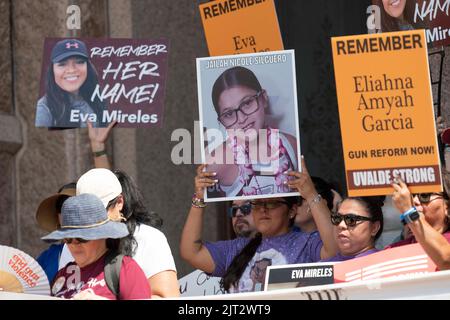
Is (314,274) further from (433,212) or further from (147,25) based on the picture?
(147,25)

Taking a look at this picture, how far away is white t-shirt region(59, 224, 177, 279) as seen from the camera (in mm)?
4949

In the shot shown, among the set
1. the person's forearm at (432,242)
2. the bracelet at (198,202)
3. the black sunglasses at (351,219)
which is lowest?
the person's forearm at (432,242)

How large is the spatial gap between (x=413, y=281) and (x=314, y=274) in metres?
0.80

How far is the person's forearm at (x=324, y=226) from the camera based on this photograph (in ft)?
18.5

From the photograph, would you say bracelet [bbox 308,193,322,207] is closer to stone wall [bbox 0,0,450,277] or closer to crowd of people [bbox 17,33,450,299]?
crowd of people [bbox 17,33,450,299]

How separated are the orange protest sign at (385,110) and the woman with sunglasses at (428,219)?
0.33ft

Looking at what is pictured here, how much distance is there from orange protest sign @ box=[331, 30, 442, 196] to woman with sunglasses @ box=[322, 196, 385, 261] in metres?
0.30

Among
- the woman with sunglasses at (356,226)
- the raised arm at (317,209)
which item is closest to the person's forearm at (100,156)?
the raised arm at (317,209)

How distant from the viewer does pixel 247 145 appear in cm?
575

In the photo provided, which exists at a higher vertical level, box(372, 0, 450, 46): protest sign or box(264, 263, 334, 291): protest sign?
box(372, 0, 450, 46): protest sign

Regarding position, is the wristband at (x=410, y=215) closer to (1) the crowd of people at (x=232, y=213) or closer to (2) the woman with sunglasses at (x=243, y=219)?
(1) the crowd of people at (x=232, y=213)

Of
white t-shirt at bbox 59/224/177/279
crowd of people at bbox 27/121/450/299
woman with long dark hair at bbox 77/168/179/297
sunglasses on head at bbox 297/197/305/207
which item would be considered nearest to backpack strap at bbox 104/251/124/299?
crowd of people at bbox 27/121/450/299

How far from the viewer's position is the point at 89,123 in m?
6.45
